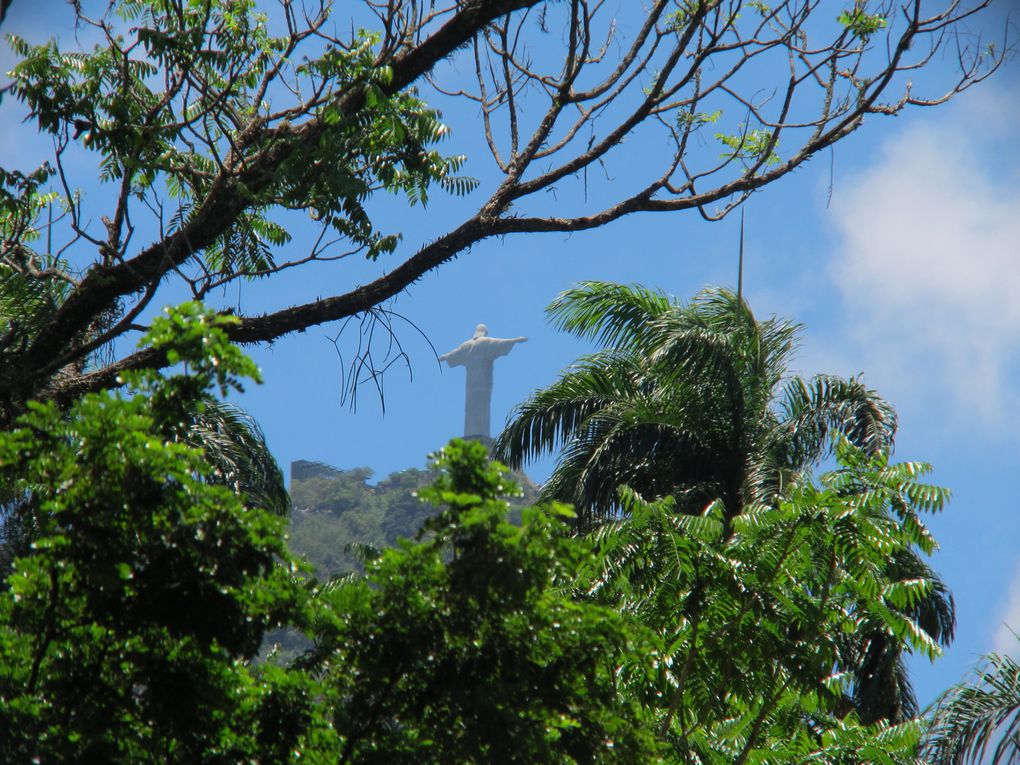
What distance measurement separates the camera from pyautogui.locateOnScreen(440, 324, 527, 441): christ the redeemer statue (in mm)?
170750

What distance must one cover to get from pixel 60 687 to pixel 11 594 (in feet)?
1.83

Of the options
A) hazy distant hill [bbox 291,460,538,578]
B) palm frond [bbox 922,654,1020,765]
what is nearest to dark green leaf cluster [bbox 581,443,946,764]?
palm frond [bbox 922,654,1020,765]

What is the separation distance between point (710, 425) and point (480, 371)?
15548 centimetres

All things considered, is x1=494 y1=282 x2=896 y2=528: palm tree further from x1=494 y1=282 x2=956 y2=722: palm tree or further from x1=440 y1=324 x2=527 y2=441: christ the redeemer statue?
x1=440 y1=324 x2=527 y2=441: christ the redeemer statue

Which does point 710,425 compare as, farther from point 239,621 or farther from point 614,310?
point 239,621

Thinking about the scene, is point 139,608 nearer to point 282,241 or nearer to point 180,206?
point 180,206

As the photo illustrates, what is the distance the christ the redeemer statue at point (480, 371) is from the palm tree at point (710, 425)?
15145 centimetres

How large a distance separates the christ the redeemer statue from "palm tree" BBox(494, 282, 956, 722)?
497 ft

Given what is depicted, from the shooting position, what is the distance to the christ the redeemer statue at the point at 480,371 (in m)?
171

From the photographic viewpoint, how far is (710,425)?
57.2 ft

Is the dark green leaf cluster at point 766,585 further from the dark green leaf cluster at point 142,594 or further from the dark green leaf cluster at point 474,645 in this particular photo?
the dark green leaf cluster at point 142,594

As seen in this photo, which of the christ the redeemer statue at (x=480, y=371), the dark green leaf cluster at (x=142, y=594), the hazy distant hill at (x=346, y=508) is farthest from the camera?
the christ the redeemer statue at (x=480, y=371)

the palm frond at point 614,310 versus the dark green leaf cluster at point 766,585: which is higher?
the palm frond at point 614,310

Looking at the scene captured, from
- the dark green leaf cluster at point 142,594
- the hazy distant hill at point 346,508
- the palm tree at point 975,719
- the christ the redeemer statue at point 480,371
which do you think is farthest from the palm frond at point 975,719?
the christ the redeemer statue at point 480,371
